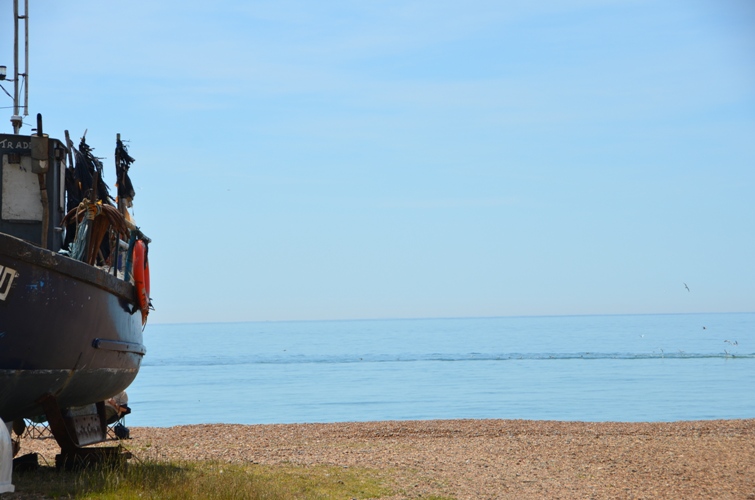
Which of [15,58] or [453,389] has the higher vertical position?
[15,58]

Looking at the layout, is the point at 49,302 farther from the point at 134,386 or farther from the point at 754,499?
the point at 134,386

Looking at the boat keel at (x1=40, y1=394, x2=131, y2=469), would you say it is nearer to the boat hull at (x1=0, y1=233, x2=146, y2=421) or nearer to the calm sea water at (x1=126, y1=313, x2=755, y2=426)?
the boat hull at (x1=0, y1=233, x2=146, y2=421)

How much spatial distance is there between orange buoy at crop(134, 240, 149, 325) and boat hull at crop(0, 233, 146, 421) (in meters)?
0.51

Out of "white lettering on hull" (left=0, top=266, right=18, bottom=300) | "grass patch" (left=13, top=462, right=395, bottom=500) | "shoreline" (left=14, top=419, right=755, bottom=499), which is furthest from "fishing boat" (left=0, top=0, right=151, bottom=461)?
"shoreline" (left=14, top=419, right=755, bottom=499)

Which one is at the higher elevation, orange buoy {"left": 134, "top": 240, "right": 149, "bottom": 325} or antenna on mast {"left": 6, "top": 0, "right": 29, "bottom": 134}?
antenna on mast {"left": 6, "top": 0, "right": 29, "bottom": 134}

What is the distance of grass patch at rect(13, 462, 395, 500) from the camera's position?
8852mm

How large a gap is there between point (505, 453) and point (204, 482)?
574 cm

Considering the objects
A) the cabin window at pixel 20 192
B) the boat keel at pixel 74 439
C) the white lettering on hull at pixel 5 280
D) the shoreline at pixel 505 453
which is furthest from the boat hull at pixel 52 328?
the shoreline at pixel 505 453

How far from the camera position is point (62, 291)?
9305 mm

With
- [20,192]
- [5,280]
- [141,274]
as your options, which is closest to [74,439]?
[141,274]

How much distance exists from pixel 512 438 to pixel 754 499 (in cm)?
549

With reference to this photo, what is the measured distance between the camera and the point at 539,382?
39.8 m

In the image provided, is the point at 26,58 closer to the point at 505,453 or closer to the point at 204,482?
the point at 204,482

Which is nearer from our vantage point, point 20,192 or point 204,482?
point 204,482
